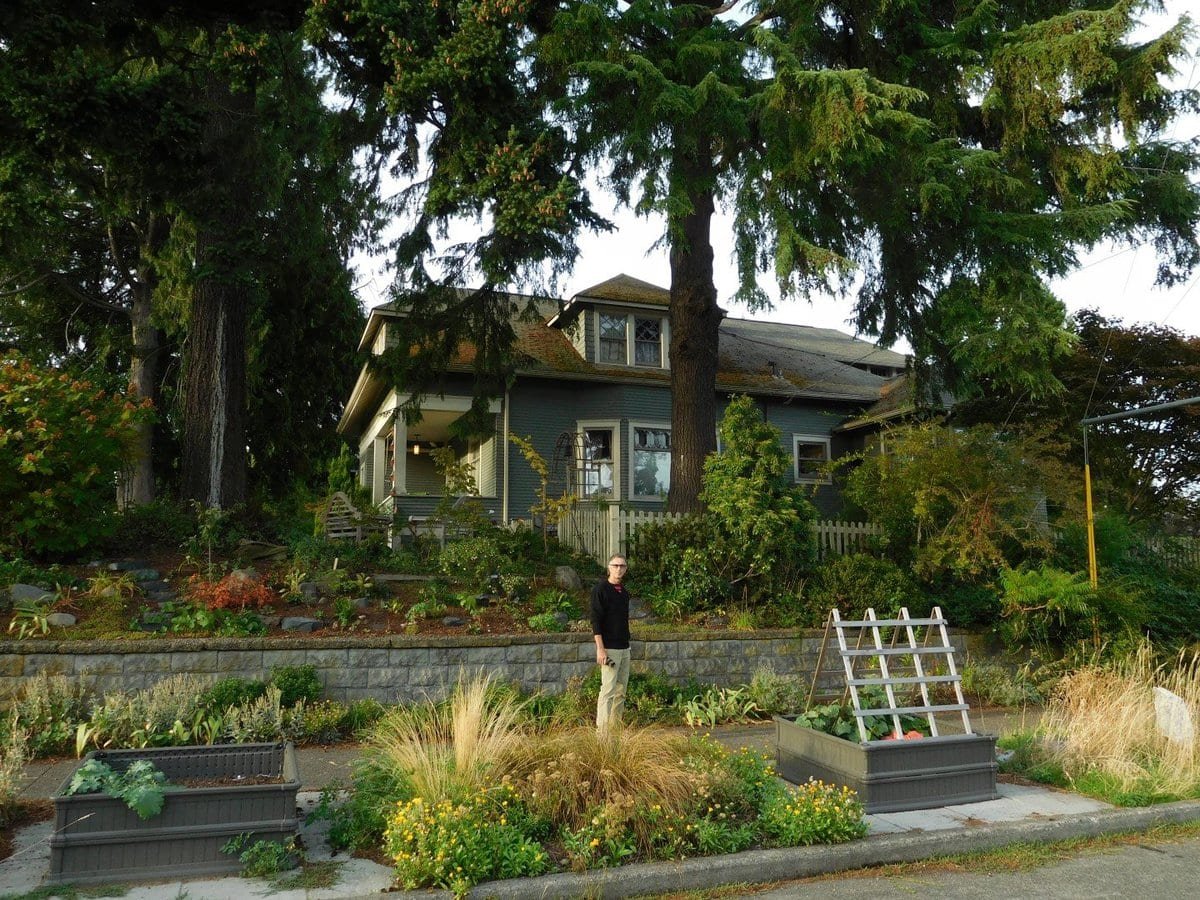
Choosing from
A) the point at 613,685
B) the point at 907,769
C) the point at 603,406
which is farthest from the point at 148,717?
the point at 603,406

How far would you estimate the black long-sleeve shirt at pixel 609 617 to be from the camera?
7.42m

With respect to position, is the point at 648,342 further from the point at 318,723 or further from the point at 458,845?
the point at 458,845

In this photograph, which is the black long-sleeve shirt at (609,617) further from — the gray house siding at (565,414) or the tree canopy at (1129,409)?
the tree canopy at (1129,409)

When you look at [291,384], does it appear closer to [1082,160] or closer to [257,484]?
Result: [257,484]

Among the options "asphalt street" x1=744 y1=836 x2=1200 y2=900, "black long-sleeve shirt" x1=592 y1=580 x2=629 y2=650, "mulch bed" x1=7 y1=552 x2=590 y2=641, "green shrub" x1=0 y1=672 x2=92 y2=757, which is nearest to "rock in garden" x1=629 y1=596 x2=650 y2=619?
"mulch bed" x1=7 y1=552 x2=590 y2=641

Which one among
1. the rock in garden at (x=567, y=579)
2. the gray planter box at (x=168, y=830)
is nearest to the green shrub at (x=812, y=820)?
the gray planter box at (x=168, y=830)

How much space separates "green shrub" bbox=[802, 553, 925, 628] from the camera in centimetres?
1130

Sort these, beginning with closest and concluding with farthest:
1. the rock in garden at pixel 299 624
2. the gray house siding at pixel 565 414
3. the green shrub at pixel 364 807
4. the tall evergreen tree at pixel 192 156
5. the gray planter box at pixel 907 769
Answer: the green shrub at pixel 364 807, the gray planter box at pixel 907 769, the rock in garden at pixel 299 624, the tall evergreen tree at pixel 192 156, the gray house siding at pixel 565 414

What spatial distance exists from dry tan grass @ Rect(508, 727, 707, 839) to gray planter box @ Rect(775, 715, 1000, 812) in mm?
1390

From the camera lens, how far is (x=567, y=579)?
11.4 m

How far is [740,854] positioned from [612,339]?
14234mm

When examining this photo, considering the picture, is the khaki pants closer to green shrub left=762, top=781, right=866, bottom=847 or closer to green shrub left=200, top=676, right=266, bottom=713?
green shrub left=762, top=781, right=866, bottom=847

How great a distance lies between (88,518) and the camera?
1037cm

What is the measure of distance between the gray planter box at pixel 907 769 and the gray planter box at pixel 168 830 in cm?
375
